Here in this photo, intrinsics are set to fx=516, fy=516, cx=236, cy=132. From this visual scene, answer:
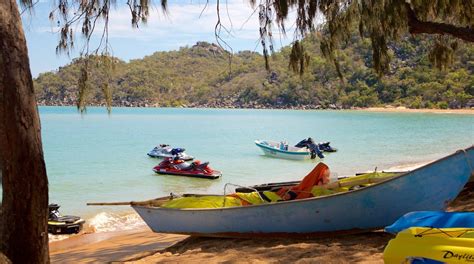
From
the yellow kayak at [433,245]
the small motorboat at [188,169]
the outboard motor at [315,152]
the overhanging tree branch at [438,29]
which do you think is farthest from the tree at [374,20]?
the outboard motor at [315,152]

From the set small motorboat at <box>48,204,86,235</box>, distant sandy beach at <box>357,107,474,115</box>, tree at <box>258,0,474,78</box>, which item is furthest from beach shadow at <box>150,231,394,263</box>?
distant sandy beach at <box>357,107,474,115</box>

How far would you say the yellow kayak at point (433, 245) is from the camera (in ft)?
9.71

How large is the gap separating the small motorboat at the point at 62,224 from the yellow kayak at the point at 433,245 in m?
6.95

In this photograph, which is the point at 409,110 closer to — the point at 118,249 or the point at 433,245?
the point at 118,249

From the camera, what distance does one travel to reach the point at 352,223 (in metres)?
5.48

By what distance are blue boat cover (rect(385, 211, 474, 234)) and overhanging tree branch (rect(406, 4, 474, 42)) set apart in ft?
10.1

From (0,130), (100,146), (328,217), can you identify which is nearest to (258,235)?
(328,217)

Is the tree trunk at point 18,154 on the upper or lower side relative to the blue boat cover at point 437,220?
upper

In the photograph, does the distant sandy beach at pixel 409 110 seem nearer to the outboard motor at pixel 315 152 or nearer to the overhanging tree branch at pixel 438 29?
the outboard motor at pixel 315 152

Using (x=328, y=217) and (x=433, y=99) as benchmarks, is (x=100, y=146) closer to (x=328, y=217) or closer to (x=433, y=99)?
(x=328, y=217)

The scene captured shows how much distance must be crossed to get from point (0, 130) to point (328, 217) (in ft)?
11.7

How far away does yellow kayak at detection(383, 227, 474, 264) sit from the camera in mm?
2959

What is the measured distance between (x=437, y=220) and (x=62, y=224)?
711 cm

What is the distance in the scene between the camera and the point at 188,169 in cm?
1638
